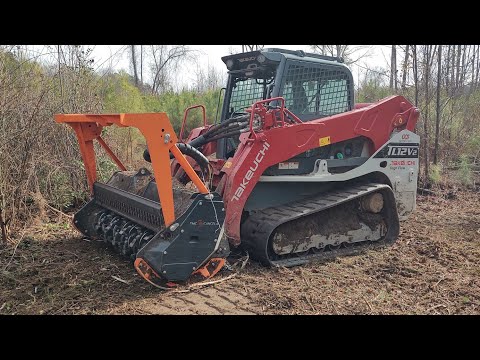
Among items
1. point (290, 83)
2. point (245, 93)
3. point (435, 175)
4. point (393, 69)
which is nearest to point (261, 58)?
point (290, 83)

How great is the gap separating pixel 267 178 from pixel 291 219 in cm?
56

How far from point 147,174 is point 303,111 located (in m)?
2.17

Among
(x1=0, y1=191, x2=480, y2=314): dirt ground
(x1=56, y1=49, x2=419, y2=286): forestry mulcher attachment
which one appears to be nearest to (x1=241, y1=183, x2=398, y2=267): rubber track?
(x1=56, y1=49, x2=419, y2=286): forestry mulcher attachment

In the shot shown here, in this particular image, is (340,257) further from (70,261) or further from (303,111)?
(70,261)

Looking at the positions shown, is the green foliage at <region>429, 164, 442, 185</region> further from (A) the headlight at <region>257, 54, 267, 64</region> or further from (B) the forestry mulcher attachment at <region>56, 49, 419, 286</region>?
(A) the headlight at <region>257, 54, 267, 64</region>

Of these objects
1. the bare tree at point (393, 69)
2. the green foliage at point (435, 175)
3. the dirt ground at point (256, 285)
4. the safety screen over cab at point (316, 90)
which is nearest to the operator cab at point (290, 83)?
the safety screen over cab at point (316, 90)

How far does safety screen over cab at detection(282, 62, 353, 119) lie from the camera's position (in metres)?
6.09

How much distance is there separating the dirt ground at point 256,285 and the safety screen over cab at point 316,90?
1.99m

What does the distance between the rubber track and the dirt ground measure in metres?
0.16

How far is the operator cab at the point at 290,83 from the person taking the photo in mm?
5980

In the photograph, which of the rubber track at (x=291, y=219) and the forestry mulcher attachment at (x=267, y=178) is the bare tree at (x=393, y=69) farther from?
the rubber track at (x=291, y=219)

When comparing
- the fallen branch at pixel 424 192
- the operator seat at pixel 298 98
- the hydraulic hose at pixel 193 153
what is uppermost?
the operator seat at pixel 298 98

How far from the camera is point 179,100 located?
16203 mm
